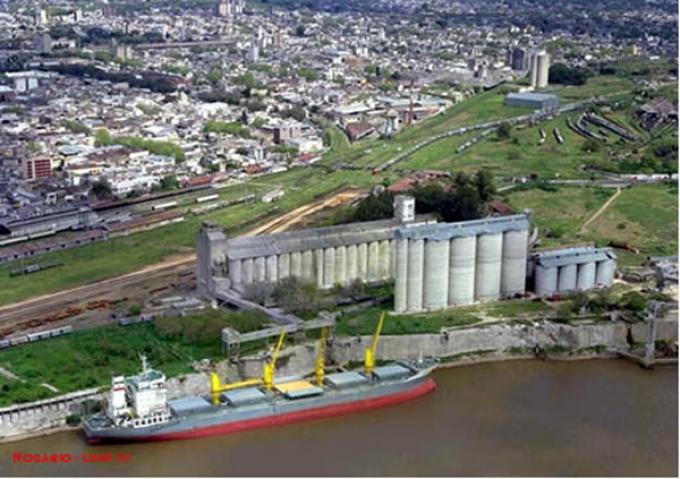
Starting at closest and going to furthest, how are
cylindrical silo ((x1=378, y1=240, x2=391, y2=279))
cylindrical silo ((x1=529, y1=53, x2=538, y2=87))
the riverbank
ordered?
the riverbank → cylindrical silo ((x1=378, y1=240, x2=391, y2=279)) → cylindrical silo ((x1=529, y1=53, x2=538, y2=87))

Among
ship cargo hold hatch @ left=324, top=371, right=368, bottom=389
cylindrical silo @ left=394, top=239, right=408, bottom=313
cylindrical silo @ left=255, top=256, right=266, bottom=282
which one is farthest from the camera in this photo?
cylindrical silo @ left=255, top=256, right=266, bottom=282

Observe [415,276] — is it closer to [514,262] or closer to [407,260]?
[407,260]

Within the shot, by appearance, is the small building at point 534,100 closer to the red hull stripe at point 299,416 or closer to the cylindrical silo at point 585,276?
the cylindrical silo at point 585,276

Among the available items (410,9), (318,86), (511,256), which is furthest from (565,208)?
(410,9)

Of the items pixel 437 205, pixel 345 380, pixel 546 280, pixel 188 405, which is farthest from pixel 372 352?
pixel 437 205

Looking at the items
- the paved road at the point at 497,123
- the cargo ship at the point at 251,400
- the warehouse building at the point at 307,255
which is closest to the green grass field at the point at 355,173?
the paved road at the point at 497,123

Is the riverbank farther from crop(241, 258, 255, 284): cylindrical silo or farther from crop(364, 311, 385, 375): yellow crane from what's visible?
crop(241, 258, 255, 284): cylindrical silo

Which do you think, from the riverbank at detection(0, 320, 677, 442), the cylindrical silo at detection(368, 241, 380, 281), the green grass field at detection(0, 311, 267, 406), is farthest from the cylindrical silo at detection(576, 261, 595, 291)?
the green grass field at detection(0, 311, 267, 406)
